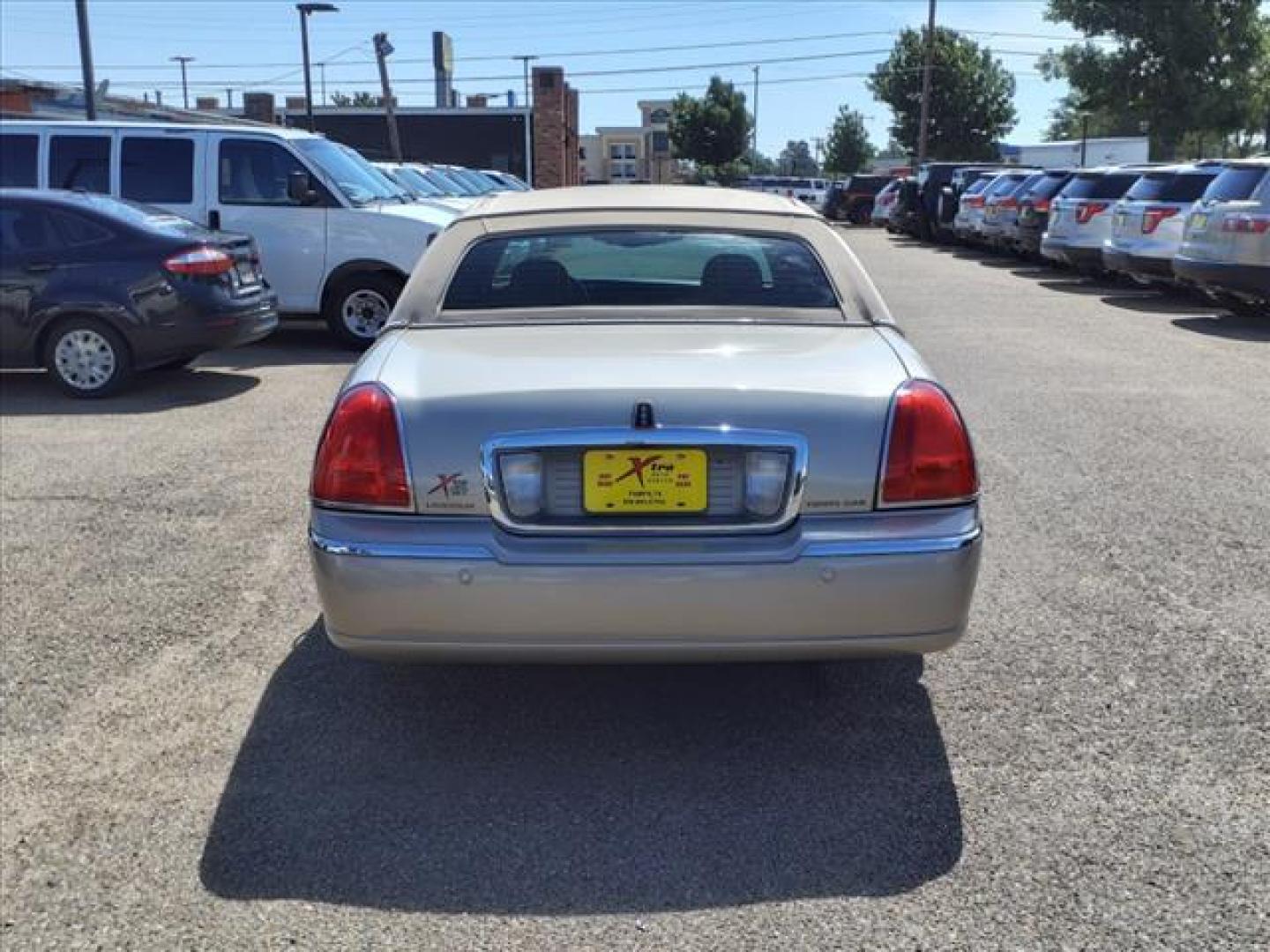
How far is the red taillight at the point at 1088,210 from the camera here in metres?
17.9

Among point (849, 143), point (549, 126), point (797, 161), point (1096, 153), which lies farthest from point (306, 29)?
point (797, 161)

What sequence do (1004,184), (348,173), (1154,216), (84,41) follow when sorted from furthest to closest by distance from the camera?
(1004,184)
(84,41)
(1154,216)
(348,173)

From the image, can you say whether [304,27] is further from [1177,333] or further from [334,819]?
[334,819]

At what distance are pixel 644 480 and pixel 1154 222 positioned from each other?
1381cm

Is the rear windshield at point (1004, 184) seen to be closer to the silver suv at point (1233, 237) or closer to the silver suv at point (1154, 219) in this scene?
the silver suv at point (1154, 219)

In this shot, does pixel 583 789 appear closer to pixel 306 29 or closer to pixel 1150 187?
pixel 1150 187

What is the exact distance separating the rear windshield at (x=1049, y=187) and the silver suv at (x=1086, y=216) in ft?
8.44

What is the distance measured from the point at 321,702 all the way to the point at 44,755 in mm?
793

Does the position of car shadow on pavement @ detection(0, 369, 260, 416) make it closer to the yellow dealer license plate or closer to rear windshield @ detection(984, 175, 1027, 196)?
the yellow dealer license plate

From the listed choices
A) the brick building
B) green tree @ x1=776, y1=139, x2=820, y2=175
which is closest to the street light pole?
the brick building

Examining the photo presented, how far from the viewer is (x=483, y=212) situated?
14.4 ft

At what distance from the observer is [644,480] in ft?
10.4

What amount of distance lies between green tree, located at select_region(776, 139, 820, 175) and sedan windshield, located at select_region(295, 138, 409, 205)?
430 ft

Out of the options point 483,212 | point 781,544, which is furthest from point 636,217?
point 781,544
